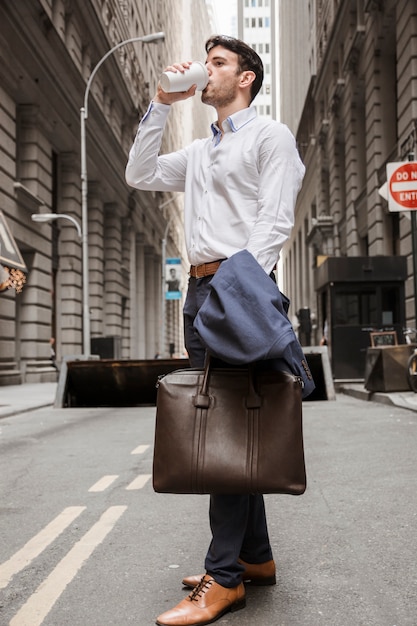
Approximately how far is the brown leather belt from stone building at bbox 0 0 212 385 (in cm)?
1167

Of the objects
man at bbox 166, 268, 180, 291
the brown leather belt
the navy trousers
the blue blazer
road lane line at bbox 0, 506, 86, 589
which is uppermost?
man at bbox 166, 268, 180, 291

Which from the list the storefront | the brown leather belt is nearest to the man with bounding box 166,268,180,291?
the storefront

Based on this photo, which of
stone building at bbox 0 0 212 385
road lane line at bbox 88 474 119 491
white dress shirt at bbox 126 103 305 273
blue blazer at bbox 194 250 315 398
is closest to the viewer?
blue blazer at bbox 194 250 315 398

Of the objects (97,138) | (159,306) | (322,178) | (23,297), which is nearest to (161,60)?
(159,306)

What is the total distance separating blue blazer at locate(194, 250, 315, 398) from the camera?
8.33 feet

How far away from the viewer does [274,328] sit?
256cm

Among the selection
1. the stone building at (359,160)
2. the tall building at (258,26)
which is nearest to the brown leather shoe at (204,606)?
the stone building at (359,160)

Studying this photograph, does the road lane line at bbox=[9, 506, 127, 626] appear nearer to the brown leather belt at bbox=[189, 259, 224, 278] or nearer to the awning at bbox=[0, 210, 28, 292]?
the brown leather belt at bbox=[189, 259, 224, 278]

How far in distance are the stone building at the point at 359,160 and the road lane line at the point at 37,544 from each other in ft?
31.3

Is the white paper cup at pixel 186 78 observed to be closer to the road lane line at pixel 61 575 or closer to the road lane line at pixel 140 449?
the road lane line at pixel 61 575

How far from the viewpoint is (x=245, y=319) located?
2559 mm

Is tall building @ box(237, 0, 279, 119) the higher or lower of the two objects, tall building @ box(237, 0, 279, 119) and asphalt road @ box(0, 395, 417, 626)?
the higher

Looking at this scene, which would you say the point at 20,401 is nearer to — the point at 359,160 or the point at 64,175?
the point at 64,175

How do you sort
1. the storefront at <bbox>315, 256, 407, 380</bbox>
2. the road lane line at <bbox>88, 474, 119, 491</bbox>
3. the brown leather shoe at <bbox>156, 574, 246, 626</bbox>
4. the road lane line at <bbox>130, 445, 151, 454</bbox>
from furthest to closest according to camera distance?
the storefront at <bbox>315, 256, 407, 380</bbox>, the road lane line at <bbox>130, 445, 151, 454</bbox>, the road lane line at <bbox>88, 474, 119, 491</bbox>, the brown leather shoe at <bbox>156, 574, 246, 626</bbox>
